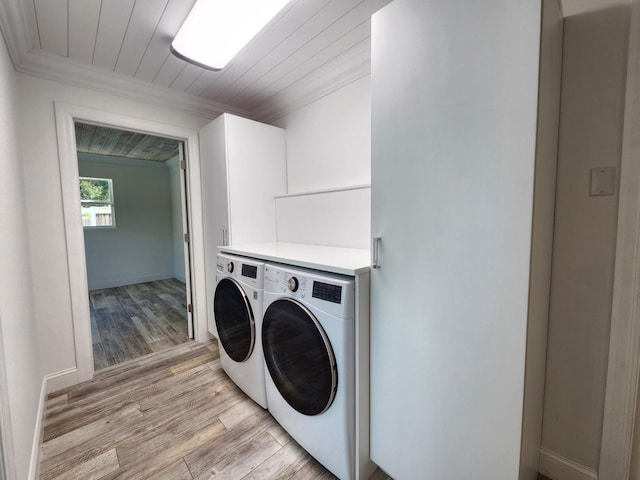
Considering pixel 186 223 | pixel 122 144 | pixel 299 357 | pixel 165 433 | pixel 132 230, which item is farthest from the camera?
pixel 132 230

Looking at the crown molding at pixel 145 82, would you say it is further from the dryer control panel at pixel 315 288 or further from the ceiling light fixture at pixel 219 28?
the dryer control panel at pixel 315 288

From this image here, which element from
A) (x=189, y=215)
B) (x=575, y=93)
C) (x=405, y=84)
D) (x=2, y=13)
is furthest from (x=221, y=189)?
(x=575, y=93)

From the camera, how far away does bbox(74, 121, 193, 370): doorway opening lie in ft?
Result: 10.6

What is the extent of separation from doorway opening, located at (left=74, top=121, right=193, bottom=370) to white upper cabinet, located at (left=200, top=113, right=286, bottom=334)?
1.07 metres

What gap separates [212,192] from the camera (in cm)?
236

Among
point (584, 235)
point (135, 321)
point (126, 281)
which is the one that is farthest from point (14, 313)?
point (126, 281)

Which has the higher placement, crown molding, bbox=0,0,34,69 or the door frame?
crown molding, bbox=0,0,34,69

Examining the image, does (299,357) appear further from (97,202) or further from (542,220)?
(97,202)

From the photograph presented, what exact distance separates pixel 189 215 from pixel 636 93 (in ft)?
9.53

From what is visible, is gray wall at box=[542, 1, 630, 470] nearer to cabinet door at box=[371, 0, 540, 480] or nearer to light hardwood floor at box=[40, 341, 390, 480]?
cabinet door at box=[371, 0, 540, 480]

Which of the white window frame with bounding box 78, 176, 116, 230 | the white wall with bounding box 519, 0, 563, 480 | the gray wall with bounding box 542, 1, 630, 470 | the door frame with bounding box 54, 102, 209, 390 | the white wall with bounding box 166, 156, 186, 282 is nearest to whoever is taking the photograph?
the white wall with bounding box 519, 0, 563, 480

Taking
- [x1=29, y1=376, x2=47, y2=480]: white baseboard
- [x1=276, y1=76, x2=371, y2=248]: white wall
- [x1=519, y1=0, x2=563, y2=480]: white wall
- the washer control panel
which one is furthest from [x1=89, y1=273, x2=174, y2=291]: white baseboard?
[x1=519, y1=0, x2=563, y2=480]: white wall

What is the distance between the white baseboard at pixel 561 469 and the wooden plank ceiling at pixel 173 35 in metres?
2.29

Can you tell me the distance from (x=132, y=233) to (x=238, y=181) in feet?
12.7
